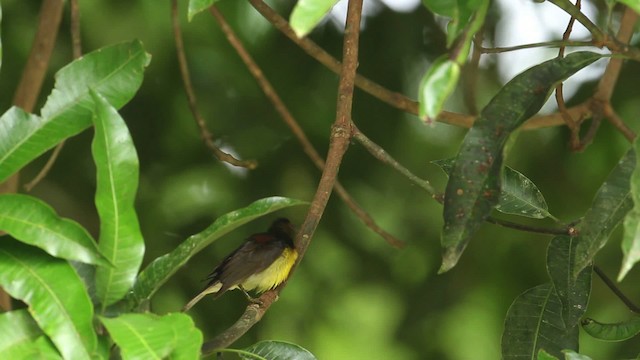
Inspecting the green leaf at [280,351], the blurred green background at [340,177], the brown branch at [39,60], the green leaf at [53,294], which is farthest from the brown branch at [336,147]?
the blurred green background at [340,177]

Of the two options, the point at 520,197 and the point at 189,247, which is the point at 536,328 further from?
the point at 189,247

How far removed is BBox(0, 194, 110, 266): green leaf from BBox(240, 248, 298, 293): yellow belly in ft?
2.15

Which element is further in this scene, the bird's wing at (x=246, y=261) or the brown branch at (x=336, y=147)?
the bird's wing at (x=246, y=261)

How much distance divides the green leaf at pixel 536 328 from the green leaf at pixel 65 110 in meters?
0.71

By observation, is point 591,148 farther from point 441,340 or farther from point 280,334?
point 280,334

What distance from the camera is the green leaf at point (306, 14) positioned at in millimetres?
857

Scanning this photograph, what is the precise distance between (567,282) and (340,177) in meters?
1.43

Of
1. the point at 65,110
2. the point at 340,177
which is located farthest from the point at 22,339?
the point at 340,177

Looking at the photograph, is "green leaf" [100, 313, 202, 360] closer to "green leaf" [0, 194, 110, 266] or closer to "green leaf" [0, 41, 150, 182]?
"green leaf" [0, 194, 110, 266]

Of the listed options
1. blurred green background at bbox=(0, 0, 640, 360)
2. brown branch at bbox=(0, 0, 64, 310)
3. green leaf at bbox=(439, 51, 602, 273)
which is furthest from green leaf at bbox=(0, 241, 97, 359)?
blurred green background at bbox=(0, 0, 640, 360)

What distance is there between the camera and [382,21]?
2717mm

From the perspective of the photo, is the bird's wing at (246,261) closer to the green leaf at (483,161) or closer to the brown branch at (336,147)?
the brown branch at (336,147)

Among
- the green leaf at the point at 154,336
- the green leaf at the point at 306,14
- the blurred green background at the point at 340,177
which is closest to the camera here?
the green leaf at the point at 306,14

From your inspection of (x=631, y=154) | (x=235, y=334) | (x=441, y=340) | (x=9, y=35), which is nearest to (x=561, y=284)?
(x=631, y=154)
